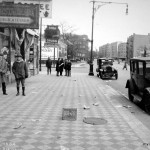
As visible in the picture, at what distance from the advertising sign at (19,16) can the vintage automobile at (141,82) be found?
6.95m

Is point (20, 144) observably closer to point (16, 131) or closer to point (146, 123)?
point (16, 131)

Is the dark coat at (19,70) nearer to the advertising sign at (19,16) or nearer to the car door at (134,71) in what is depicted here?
the advertising sign at (19,16)

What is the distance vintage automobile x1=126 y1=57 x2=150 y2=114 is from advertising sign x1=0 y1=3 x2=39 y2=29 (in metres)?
6.95

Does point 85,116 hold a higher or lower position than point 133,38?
lower

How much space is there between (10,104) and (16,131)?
3.81 metres

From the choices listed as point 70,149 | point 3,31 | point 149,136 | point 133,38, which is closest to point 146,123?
point 149,136

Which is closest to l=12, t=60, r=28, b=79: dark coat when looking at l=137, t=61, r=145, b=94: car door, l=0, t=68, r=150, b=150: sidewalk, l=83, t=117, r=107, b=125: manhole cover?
l=0, t=68, r=150, b=150: sidewalk

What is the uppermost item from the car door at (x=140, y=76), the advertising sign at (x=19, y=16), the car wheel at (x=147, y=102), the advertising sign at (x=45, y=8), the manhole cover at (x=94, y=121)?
the advertising sign at (x=45, y=8)

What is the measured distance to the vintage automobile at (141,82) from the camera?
9797mm

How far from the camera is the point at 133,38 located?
147m

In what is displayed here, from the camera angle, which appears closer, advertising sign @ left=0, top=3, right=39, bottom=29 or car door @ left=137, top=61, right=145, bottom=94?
car door @ left=137, top=61, right=145, bottom=94

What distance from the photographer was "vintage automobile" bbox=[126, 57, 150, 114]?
32.1ft

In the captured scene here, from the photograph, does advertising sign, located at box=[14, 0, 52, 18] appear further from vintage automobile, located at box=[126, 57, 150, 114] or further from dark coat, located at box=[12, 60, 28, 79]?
vintage automobile, located at box=[126, 57, 150, 114]

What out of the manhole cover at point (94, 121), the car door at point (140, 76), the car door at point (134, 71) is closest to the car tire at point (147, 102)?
the car door at point (140, 76)
